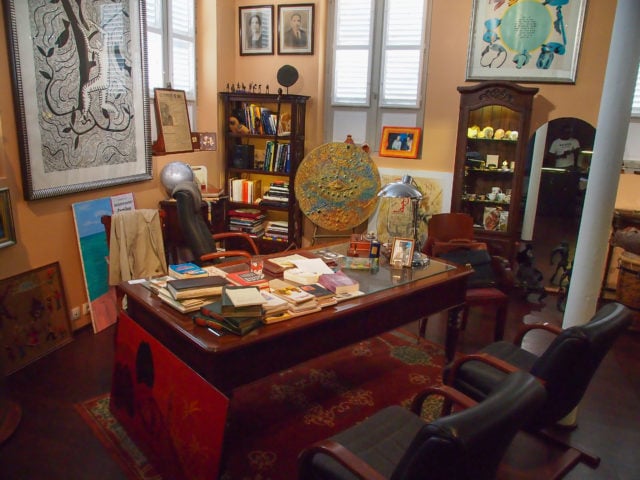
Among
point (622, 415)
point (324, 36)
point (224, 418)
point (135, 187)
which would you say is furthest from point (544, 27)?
point (224, 418)

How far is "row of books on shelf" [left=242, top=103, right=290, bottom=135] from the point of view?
5438 mm

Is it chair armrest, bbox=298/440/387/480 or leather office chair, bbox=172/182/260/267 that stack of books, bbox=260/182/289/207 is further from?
chair armrest, bbox=298/440/387/480

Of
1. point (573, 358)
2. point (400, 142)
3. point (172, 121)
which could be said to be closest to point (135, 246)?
point (172, 121)

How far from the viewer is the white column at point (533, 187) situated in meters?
5.79

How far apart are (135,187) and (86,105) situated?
846 mm

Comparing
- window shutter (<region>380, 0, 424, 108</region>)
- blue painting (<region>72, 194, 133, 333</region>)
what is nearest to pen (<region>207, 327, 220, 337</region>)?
blue painting (<region>72, 194, 133, 333</region>)

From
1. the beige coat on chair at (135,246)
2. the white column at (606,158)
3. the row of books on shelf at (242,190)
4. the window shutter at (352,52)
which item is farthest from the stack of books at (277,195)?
the white column at (606,158)

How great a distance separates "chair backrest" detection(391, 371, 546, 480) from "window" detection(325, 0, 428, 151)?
4.11m

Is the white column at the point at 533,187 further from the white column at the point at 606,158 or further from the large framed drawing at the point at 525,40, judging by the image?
the white column at the point at 606,158

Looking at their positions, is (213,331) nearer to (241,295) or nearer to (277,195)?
(241,295)

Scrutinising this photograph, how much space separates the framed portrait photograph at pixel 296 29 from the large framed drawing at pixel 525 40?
1.69 meters

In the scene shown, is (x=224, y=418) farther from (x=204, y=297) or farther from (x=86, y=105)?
(x=86, y=105)

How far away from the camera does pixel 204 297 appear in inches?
98.0

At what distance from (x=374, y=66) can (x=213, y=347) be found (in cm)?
409
